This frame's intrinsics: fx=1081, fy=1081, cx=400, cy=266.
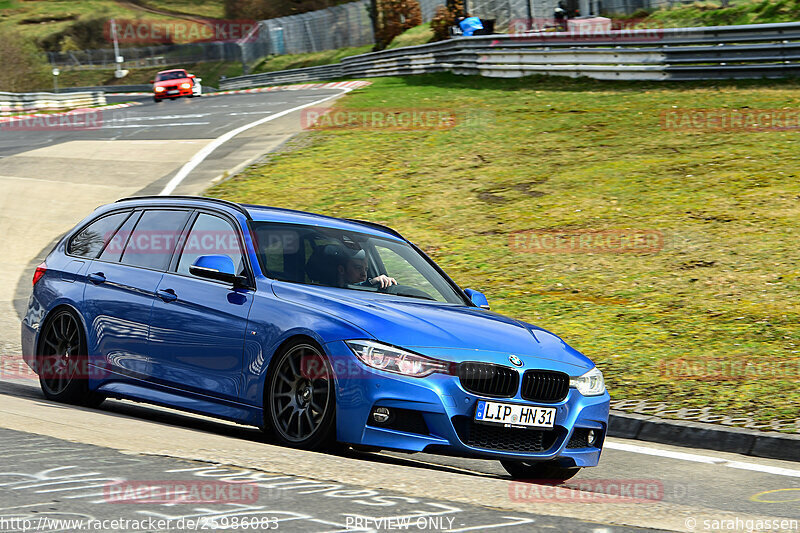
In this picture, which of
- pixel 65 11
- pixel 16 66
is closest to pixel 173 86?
pixel 16 66

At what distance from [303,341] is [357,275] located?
959mm

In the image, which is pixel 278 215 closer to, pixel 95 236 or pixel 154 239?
pixel 154 239

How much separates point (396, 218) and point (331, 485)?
1166 cm

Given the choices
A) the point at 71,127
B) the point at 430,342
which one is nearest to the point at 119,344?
the point at 430,342

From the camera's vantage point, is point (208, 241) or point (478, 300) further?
point (478, 300)

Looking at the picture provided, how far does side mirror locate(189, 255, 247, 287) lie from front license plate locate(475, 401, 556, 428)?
1.83m

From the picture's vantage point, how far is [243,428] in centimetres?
756

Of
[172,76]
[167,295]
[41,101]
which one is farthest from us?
[172,76]

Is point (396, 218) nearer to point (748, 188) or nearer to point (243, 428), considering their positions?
point (748, 188)

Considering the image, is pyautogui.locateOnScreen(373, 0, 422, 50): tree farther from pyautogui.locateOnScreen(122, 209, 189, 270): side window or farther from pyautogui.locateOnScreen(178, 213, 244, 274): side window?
pyautogui.locateOnScreen(178, 213, 244, 274): side window

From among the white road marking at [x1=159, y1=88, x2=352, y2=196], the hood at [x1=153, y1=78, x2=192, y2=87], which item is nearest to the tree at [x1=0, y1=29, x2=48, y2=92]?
the hood at [x1=153, y1=78, x2=192, y2=87]

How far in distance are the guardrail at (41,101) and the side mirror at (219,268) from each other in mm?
39300

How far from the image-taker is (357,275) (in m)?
7.20

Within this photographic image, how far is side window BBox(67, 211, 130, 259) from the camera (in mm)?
8320
